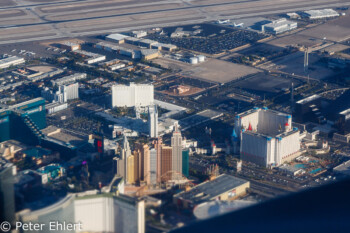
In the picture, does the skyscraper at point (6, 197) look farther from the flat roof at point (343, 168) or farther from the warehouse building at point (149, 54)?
the warehouse building at point (149, 54)

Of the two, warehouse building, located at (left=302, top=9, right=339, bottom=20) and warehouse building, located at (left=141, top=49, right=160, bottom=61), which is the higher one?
warehouse building, located at (left=302, top=9, right=339, bottom=20)

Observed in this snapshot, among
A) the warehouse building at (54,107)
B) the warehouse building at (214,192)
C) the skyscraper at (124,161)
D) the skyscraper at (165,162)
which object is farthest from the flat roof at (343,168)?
the warehouse building at (54,107)

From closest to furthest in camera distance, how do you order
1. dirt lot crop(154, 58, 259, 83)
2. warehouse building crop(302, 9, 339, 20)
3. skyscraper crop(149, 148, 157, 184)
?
skyscraper crop(149, 148, 157, 184) → dirt lot crop(154, 58, 259, 83) → warehouse building crop(302, 9, 339, 20)

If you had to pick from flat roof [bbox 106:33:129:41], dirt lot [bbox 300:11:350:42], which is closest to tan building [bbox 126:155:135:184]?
flat roof [bbox 106:33:129:41]

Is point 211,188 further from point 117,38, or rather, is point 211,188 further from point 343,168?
point 117,38

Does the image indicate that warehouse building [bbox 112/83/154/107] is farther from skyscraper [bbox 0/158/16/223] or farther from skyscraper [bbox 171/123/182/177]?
skyscraper [bbox 0/158/16/223]

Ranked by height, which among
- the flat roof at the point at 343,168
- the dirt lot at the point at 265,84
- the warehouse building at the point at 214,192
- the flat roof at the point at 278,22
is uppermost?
the flat roof at the point at 278,22

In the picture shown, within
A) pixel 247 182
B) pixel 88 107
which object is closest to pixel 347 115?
pixel 247 182
